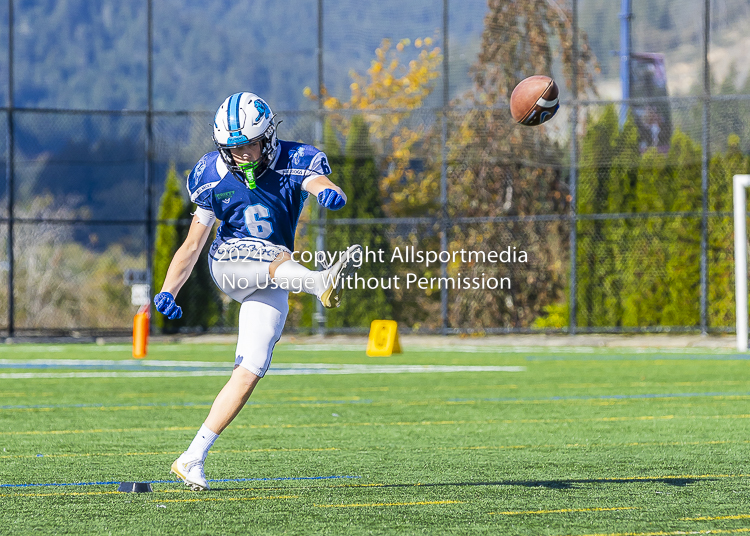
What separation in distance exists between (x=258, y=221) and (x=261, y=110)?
0.52 m

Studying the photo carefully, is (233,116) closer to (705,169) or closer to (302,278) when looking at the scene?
(302,278)

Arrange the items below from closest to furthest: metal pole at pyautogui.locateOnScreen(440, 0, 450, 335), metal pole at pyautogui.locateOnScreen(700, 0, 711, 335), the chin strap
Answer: the chin strap < metal pole at pyautogui.locateOnScreen(700, 0, 711, 335) < metal pole at pyautogui.locateOnScreen(440, 0, 450, 335)

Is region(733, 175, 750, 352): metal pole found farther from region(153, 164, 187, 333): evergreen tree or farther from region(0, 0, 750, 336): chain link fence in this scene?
region(153, 164, 187, 333): evergreen tree

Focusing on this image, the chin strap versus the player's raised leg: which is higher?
the chin strap

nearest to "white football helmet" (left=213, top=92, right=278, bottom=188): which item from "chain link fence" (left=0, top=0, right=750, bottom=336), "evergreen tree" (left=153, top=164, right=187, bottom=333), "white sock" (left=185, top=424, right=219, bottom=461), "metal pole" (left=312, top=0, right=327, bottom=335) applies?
"white sock" (left=185, top=424, right=219, bottom=461)

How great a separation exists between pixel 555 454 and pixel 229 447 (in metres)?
1.99

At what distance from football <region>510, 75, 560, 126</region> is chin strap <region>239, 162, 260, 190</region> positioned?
2465 mm

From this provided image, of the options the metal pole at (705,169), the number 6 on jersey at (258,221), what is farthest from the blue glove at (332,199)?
the metal pole at (705,169)

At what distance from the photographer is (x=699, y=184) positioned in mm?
17812

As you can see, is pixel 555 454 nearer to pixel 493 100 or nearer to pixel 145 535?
pixel 145 535

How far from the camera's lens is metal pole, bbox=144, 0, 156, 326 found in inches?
727

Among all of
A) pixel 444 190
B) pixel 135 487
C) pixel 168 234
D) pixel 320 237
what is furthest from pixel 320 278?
pixel 168 234

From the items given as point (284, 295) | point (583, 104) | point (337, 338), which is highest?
point (583, 104)

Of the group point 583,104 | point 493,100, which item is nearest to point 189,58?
point 493,100
